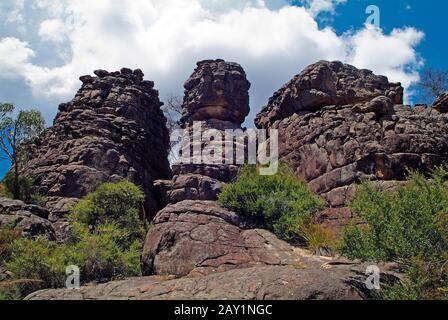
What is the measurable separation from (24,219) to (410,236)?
657 inches

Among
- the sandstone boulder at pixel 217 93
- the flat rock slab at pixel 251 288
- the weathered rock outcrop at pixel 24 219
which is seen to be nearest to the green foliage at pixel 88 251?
the weathered rock outcrop at pixel 24 219

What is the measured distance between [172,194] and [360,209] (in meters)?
13.6

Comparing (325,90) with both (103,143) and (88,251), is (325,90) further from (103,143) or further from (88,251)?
(88,251)

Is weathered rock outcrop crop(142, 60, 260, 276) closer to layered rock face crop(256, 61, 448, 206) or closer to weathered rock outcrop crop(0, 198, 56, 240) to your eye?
weathered rock outcrop crop(0, 198, 56, 240)

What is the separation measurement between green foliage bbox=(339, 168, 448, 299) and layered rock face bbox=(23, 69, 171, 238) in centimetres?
1824

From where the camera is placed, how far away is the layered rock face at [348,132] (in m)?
22.2

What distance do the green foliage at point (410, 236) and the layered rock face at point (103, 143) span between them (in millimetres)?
18241

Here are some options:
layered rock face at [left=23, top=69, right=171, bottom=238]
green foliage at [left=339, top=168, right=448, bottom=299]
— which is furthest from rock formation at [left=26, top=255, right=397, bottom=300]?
layered rock face at [left=23, top=69, right=171, bottom=238]

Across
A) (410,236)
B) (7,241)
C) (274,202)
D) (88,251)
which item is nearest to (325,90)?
(274,202)

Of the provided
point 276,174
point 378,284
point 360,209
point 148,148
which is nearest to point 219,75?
point 148,148

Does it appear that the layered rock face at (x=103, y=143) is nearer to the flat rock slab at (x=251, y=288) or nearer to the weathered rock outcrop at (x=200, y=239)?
the weathered rock outcrop at (x=200, y=239)

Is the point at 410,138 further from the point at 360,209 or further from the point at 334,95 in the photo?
the point at 360,209

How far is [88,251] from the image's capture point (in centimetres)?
1652
